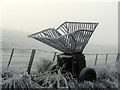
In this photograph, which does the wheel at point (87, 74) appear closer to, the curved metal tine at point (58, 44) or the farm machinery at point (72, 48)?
the farm machinery at point (72, 48)

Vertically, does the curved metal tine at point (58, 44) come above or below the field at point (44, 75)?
above

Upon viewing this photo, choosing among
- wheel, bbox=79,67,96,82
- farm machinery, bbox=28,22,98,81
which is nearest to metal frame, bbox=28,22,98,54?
farm machinery, bbox=28,22,98,81

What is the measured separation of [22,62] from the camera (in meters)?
2.90

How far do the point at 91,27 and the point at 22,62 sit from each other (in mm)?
922

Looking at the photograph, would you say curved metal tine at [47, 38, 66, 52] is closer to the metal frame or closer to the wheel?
the metal frame

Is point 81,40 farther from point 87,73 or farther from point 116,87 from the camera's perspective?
point 116,87

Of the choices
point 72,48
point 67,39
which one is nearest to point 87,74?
point 72,48

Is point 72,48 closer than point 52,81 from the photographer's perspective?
No

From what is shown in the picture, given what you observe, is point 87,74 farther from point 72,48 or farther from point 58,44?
point 58,44

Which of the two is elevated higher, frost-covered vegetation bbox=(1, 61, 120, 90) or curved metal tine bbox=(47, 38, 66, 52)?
curved metal tine bbox=(47, 38, 66, 52)

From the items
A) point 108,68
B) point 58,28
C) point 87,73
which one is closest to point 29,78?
point 87,73

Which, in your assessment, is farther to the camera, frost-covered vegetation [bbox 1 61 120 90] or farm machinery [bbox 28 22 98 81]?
farm machinery [bbox 28 22 98 81]

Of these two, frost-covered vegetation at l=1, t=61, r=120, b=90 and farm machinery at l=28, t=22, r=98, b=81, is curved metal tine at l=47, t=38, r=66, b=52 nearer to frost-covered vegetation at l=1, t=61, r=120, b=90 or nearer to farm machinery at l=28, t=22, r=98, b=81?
farm machinery at l=28, t=22, r=98, b=81

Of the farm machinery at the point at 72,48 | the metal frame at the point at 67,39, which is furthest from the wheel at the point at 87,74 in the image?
the metal frame at the point at 67,39
